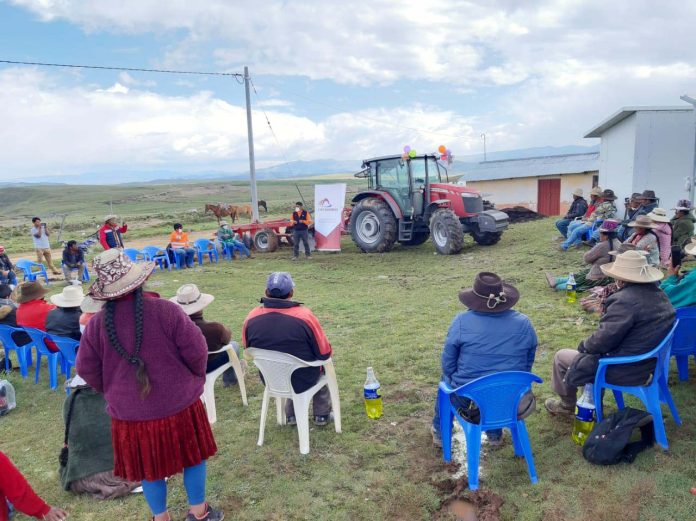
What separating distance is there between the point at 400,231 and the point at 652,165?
5.41 meters

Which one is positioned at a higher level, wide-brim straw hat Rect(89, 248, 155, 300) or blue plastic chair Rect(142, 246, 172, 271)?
wide-brim straw hat Rect(89, 248, 155, 300)

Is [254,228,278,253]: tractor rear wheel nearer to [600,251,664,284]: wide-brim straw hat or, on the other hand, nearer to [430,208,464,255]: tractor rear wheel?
[430,208,464,255]: tractor rear wheel

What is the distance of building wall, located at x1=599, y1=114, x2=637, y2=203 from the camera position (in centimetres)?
1066

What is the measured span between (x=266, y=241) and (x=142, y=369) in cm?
1117

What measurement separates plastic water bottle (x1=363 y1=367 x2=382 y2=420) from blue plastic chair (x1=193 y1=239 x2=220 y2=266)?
9204 mm

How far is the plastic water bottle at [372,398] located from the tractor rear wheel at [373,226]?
25.8 feet

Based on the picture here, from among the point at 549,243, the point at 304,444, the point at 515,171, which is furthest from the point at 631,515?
the point at 515,171

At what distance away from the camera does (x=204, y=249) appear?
40.7 ft

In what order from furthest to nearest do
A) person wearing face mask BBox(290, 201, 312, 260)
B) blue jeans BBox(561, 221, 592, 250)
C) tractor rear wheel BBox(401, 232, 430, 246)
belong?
tractor rear wheel BBox(401, 232, 430, 246) < person wearing face mask BBox(290, 201, 312, 260) < blue jeans BBox(561, 221, 592, 250)

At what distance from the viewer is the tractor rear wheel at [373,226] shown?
37.7 feet

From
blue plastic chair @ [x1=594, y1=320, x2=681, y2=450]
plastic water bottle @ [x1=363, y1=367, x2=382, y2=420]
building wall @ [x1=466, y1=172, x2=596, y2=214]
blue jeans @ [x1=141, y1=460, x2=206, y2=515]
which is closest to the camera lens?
blue jeans @ [x1=141, y1=460, x2=206, y2=515]

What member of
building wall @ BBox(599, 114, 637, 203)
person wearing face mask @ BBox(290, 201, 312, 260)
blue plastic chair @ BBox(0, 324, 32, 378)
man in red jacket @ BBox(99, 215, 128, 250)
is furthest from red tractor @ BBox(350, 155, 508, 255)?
blue plastic chair @ BBox(0, 324, 32, 378)

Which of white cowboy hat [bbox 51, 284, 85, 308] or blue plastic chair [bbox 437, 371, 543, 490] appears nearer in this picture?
blue plastic chair [bbox 437, 371, 543, 490]

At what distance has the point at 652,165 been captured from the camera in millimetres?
10297
